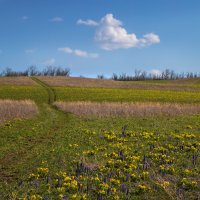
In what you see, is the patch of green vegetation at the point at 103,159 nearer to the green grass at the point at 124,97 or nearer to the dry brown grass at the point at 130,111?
the dry brown grass at the point at 130,111

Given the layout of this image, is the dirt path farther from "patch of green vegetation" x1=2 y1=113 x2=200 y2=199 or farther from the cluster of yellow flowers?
the cluster of yellow flowers

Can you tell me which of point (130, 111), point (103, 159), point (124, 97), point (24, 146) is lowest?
point (24, 146)

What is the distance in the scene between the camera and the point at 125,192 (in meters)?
9.59

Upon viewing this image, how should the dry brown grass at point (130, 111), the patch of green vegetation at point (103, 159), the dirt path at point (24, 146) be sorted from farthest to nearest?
the dry brown grass at point (130, 111) → the dirt path at point (24, 146) → the patch of green vegetation at point (103, 159)

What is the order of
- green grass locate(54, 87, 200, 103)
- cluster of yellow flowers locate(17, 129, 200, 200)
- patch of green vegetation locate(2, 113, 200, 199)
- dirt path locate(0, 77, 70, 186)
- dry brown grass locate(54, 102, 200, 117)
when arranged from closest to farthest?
cluster of yellow flowers locate(17, 129, 200, 200)
patch of green vegetation locate(2, 113, 200, 199)
dirt path locate(0, 77, 70, 186)
dry brown grass locate(54, 102, 200, 117)
green grass locate(54, 87, 200, 103)

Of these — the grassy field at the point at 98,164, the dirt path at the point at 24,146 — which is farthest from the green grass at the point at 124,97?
the grassy field at the point at 98,164

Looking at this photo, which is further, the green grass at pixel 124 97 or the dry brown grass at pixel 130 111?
the green grass at pixel 124 97

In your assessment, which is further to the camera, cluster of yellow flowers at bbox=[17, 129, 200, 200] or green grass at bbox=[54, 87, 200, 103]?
green grass at bbox=[54, 87, 200, 103]

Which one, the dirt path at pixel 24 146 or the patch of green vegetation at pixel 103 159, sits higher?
the patch of green vegetation at pixel 103 159

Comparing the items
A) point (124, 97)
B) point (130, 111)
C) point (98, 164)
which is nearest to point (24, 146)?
point (98, 164)

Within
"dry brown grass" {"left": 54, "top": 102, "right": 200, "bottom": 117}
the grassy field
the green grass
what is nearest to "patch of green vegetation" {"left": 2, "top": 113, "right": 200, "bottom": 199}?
the grassy field

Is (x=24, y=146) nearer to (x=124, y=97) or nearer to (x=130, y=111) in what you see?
(x=130, y=111)

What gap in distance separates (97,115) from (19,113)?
7.55 meters

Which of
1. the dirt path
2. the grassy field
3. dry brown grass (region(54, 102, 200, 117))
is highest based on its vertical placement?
dry brown grass (region(54, 102, 200, 117))
